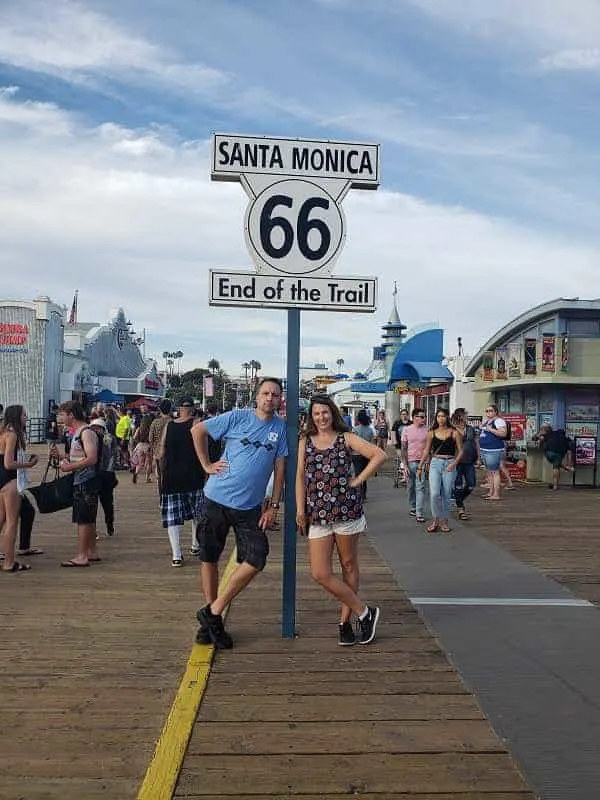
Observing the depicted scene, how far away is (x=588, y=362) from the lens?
1617cm

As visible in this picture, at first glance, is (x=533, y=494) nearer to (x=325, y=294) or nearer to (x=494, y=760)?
(x=325, y=294)

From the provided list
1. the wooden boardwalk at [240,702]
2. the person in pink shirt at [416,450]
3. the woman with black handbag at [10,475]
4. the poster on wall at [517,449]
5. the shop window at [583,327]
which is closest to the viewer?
the wooden boardwalk at [240,702]

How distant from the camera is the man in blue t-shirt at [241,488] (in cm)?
512

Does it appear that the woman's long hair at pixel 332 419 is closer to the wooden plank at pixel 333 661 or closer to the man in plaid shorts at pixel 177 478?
the wooden plank at pixel 333 661

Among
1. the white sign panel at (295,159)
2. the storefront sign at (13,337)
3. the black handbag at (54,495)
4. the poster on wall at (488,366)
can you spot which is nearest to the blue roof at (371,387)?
the poster on wall at (488,366)

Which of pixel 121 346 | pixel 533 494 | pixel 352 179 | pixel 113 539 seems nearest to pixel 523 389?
pixel 533 494

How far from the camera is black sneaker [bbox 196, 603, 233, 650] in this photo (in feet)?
16.8

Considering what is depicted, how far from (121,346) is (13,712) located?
55.7 metres

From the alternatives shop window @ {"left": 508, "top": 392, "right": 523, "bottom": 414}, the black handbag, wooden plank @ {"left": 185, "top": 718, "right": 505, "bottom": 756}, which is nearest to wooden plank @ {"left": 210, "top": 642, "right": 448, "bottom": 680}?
wooden plank @ {"left": 185, "top": 718, "right": 505, "bottom": 756}

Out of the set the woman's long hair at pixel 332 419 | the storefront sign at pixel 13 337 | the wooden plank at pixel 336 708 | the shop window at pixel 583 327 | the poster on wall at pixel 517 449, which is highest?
the storefront sign at pixel 13 337

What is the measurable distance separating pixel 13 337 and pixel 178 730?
3744 cm

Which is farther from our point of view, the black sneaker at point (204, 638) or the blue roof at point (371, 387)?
the blue roof at point (371, 387)

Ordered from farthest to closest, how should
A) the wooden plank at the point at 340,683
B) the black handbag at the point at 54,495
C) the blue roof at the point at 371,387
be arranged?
the blue roof at the point at 371,387
the black handbag at the point at 54,495
the wooden plank at the point at 340,683

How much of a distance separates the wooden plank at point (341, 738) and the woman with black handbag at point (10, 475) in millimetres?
4129
